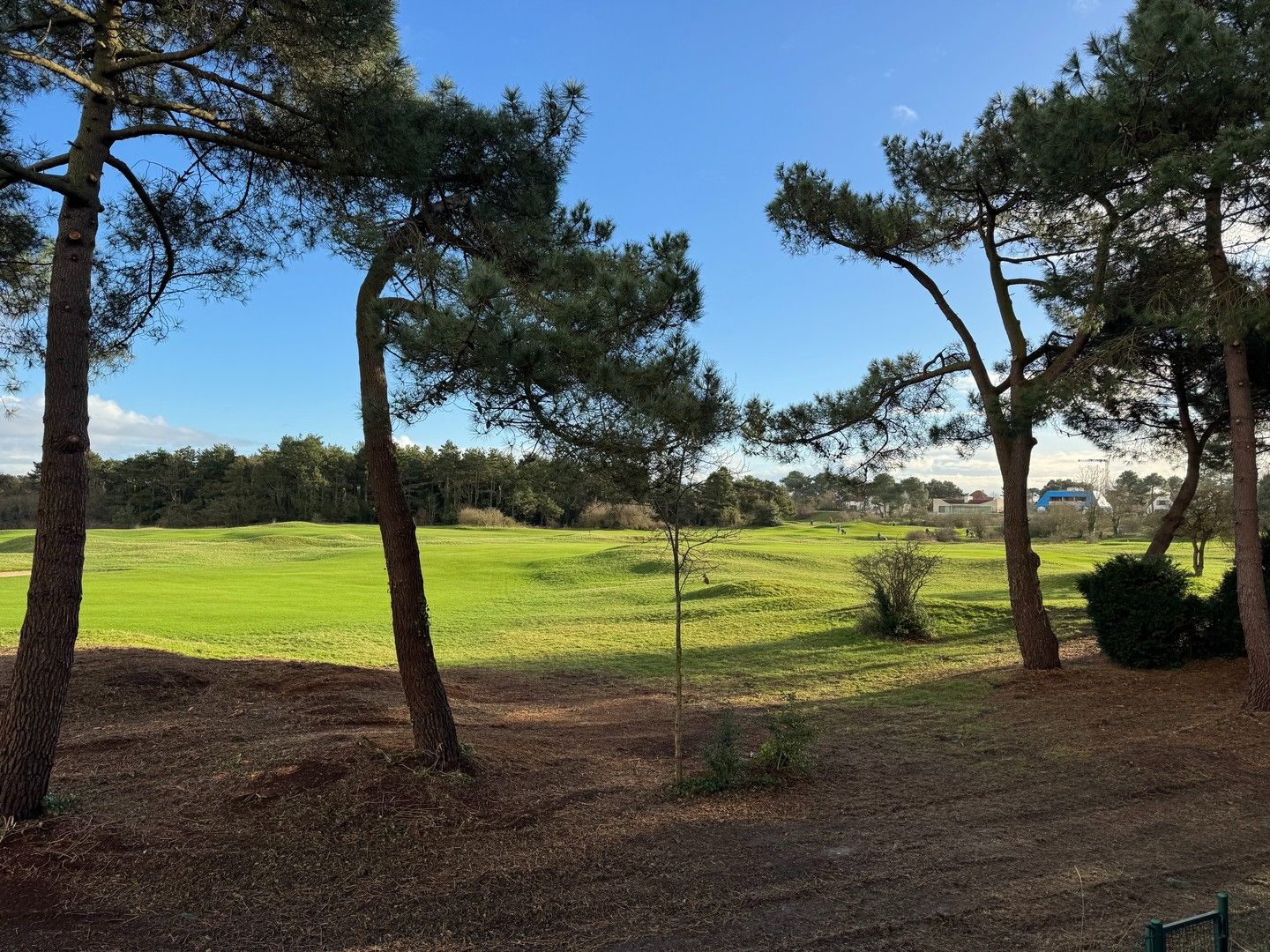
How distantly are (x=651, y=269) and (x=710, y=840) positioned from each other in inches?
146

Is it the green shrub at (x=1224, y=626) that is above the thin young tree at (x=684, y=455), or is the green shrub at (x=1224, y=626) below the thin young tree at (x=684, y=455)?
below

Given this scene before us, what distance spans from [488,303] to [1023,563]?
9019mm

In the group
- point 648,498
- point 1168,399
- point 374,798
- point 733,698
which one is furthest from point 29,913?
point 1168,399

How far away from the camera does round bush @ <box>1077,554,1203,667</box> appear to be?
10172 millimetres

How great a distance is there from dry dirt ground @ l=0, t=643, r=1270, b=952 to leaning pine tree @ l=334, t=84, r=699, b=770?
1.01 meters

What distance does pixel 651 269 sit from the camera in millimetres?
4918

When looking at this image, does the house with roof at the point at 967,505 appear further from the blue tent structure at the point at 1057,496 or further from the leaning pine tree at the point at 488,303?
the leaning pine tree at the point at 488,303

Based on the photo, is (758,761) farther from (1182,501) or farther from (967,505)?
(967,505)

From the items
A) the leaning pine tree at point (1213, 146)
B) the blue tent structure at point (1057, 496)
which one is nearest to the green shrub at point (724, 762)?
the leaning pine tree at point (1213, 146)

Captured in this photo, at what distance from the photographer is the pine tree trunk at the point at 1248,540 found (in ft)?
24.6

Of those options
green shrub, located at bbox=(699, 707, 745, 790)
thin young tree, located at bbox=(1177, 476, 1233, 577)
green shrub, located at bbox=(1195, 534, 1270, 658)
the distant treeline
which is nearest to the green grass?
green shrub, located at bbox=(699, 707, 745, 790)

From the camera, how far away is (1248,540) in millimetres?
7504

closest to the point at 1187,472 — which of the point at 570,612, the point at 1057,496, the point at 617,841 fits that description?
the point at 617,841

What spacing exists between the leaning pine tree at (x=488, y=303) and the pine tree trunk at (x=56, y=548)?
173cm
